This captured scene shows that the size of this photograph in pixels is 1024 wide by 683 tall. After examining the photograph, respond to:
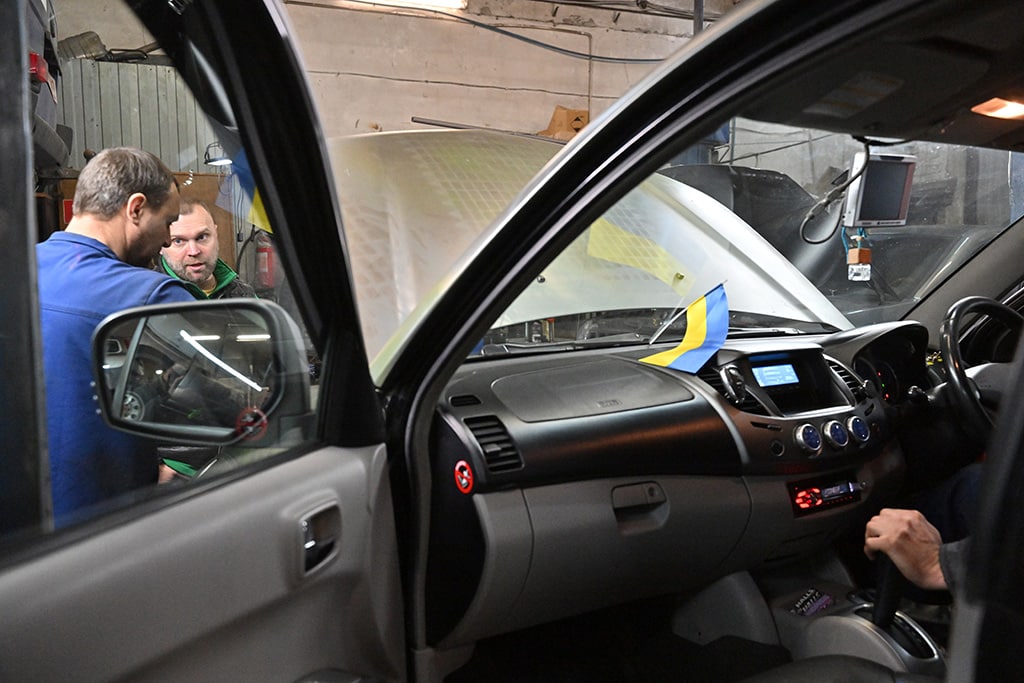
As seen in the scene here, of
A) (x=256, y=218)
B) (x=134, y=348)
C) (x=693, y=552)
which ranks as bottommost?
(x=693, y=552)

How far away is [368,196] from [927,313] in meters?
1.95

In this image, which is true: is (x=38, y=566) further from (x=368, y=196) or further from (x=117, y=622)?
(x=368, y=196)

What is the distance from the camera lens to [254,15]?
104cm

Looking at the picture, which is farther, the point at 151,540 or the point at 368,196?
the point at 368,196

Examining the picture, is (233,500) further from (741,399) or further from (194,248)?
(741,399)

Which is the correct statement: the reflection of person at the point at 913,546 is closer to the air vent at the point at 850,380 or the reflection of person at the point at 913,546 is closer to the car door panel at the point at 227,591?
the air vent at the point at 850,380

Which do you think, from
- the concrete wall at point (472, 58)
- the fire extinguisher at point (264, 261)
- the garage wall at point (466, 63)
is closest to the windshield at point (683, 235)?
the fire extinguisher at point (264, 261)

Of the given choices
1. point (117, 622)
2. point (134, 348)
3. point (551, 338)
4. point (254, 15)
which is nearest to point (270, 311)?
point (134, 348)

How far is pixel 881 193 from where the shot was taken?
1945 millimetres

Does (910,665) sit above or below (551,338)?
below

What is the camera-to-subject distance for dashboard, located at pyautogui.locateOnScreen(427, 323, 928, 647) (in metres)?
1.75

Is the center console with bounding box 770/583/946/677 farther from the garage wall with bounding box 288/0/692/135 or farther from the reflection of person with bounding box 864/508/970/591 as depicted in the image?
the garage wall with bounding box 288/0/692/135

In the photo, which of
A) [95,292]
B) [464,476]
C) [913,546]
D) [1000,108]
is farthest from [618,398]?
[95,292]

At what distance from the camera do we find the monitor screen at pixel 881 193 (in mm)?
1796
